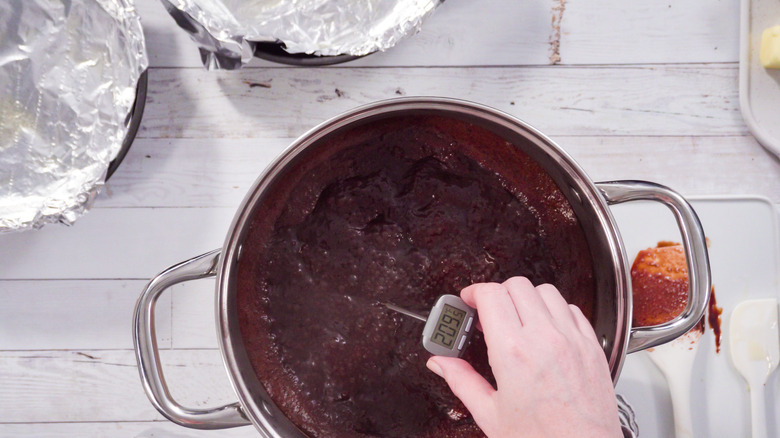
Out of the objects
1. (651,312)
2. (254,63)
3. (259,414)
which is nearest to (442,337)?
(259,414)

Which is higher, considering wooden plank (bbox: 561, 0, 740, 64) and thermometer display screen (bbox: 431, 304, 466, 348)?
wooden plank (bbox: 561, 0, 740, 64)

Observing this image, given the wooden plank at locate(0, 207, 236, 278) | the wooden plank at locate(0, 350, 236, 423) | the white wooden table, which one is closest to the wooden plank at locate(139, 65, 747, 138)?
the white wooden table

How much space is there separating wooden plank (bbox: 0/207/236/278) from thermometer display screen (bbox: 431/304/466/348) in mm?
360

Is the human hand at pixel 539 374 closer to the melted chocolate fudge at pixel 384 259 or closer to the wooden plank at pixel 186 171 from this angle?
the melted chocolate fudge at pixel 384 259

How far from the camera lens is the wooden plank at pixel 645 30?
750mm

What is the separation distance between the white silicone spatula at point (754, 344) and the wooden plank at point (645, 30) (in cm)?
35

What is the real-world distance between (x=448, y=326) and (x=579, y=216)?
20cm

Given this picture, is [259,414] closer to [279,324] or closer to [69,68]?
[279,324]

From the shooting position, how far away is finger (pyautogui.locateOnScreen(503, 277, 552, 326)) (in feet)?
1.50

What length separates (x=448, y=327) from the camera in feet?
1.72

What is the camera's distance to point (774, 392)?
0.75 metres

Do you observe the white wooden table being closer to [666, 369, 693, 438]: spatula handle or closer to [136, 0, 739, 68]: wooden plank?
[136, 0, 739, 68]: wooden plank

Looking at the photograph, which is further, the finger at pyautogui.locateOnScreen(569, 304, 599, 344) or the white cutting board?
the white cutting board

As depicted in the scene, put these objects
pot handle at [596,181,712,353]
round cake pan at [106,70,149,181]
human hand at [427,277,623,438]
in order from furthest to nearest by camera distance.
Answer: round cake pan at [106,70,149,181] → pot handle at [596,181,712,353] → human hand at [427,277,623,438]
